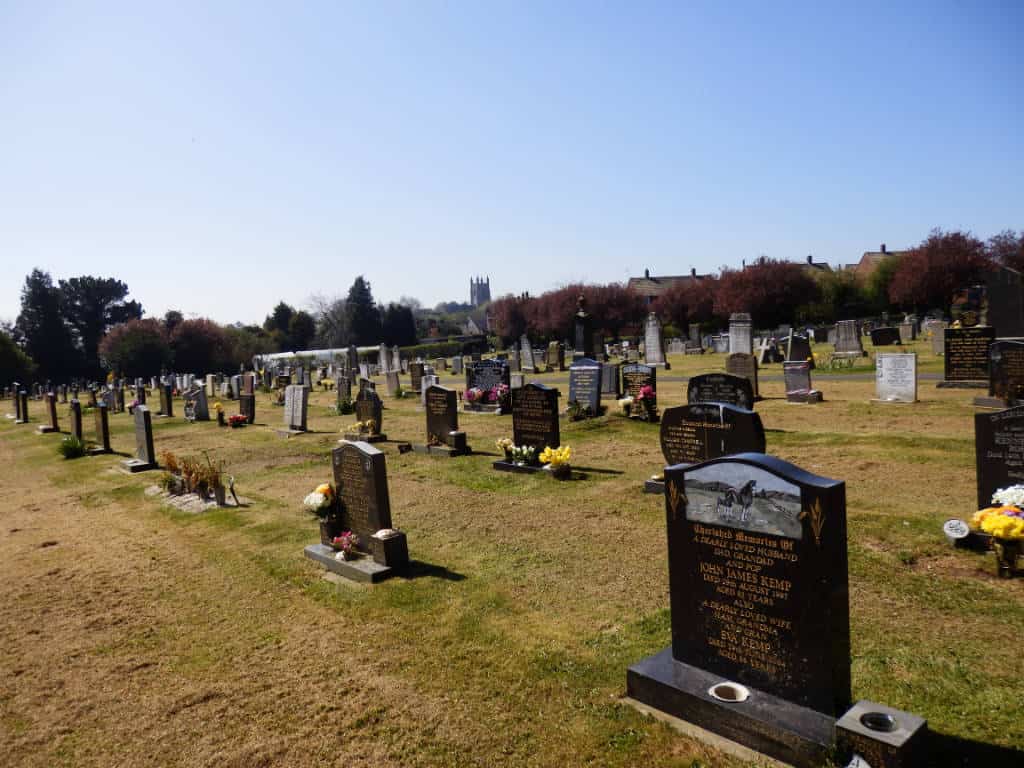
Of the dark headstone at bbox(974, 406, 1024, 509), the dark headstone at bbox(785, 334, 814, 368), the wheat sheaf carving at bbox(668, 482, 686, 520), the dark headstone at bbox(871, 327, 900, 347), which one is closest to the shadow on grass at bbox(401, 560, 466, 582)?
the wheat sheaf carving at bbox(668, 482, 686, 520)

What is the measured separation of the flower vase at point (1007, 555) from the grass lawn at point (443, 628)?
0.44 ft

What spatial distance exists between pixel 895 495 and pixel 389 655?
7.13 m

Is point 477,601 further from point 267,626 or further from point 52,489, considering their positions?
point 52,489

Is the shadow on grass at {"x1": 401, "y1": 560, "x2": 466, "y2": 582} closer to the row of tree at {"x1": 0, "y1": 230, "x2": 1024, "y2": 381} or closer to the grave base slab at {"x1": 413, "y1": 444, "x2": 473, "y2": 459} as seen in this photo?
the grave base slab at {"x1": 413, "y1": 444, "x2": 473, "y2": 459}

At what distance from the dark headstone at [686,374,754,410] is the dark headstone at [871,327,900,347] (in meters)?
23.7

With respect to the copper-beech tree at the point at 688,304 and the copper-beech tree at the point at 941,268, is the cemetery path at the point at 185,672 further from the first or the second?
the copper-beech tree at the point at 688,304

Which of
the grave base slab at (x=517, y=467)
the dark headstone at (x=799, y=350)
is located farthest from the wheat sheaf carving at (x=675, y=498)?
the dark headstone at (x=799, y=350)

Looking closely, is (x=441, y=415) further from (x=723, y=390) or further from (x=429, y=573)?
(x=429, y=573)

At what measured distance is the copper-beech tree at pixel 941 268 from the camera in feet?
141

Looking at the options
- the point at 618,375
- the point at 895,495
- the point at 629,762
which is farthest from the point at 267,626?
the point at 618,375

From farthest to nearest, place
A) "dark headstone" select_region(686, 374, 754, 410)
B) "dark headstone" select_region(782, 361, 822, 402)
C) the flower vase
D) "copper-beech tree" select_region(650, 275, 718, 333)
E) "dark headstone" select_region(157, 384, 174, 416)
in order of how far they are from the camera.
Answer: "copper-beech tree" select_region(650, 275, 718, 333) < "dark headstone" select_region(157, 384, 174, 416) < "dark headstone" select_region(782, 361, 822, 402) < "dark headstone" select_region(686, 374, 754, 410) < the flower vase

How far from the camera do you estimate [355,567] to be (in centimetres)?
791

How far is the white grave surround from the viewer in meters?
16.5

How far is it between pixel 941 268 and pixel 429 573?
46524 mm
